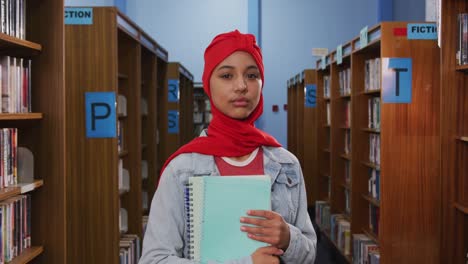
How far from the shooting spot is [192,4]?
36.6ft

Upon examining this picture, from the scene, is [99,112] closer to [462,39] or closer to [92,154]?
[92,154]

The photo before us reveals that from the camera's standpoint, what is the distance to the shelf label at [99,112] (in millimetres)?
3469

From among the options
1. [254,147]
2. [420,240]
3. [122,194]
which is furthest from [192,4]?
[254,147]

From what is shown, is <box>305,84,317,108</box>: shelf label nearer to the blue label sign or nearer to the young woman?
the blue label sign

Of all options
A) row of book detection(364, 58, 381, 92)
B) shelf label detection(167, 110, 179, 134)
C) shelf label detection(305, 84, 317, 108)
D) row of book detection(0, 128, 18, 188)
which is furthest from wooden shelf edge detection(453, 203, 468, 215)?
shelf label detection(305, 84, 317, 108)

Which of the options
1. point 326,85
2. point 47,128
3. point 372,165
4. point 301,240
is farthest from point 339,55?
point 301,240

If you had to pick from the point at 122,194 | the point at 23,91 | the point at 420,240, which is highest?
the point at 23,91

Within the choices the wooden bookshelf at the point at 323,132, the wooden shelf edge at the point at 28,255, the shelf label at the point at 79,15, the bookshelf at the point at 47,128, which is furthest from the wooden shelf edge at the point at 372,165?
the wooden shelf edge at the point at 28,255

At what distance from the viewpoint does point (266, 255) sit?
1.35 metres

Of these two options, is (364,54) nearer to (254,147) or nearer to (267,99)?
(254,147)

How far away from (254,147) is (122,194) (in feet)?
9.89

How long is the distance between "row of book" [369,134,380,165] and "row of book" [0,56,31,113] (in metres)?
3.04

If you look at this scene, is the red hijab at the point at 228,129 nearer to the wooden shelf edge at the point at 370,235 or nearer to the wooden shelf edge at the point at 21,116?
the wooden shelf edge at the point at 21,116

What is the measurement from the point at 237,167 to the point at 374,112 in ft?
11.6
